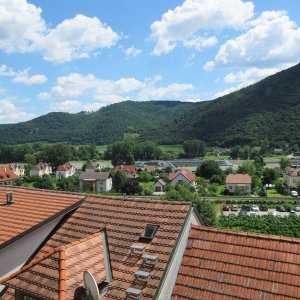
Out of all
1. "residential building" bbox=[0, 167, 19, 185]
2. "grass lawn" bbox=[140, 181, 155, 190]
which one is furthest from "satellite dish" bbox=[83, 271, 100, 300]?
"residential building" bbox=[0, 167, 19, 185]

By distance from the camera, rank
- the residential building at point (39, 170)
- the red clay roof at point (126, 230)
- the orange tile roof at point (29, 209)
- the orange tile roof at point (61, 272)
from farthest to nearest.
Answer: the residential building at point (39, 170) → the orange tile roof at point (29, 209) → the red clay roof at point (126, 230) → the orange tile roof at point (61, 272)

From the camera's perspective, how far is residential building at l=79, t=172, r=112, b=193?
76625 mm

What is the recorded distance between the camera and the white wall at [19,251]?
7.95 m

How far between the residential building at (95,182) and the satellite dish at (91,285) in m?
70.6

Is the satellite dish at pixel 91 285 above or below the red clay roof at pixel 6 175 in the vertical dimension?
above

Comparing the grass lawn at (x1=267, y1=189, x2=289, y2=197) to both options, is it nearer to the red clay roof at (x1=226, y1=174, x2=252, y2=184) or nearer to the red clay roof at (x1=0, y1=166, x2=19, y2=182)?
the red clay roof at (x1=226, y1=174, x2=252, y2=184)

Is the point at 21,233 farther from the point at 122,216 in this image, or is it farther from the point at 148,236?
the point at 148,236

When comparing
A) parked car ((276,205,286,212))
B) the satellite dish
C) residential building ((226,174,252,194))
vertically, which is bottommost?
parked car ((276,205,286,212))

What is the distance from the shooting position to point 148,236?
7.62 meters

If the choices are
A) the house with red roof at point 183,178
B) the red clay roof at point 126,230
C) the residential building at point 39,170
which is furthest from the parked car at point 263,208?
the residential building at point 39,170

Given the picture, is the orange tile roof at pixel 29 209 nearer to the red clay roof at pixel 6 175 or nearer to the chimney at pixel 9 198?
the chimney at pixel 9 198

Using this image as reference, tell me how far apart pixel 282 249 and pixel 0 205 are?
771cm

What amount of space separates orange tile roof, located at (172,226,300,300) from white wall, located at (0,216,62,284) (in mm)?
3637

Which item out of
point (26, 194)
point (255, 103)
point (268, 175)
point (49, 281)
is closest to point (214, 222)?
point (26, 194)
